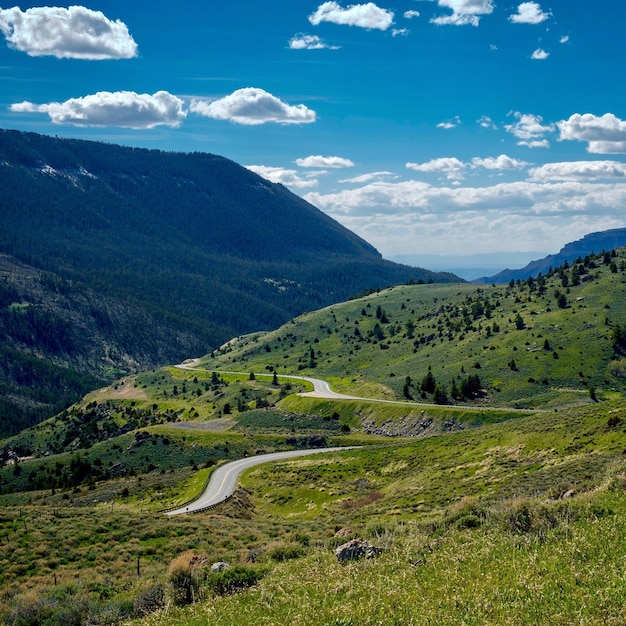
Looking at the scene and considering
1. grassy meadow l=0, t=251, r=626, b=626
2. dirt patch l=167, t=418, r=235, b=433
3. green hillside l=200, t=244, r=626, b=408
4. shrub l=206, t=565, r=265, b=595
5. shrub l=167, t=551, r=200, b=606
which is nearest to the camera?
grassy meadow l=0, t=251, r=626, b=626

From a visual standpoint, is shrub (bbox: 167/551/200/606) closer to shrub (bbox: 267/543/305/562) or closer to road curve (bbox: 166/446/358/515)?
shrub (bbox: 267/543/305/562)

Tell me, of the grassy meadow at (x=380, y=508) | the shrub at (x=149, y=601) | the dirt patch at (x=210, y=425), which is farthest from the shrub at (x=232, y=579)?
the dirt patch at (x=210, y=425)

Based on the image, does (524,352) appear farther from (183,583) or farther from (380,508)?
(183,583)

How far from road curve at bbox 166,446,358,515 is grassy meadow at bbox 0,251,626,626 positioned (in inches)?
82.0

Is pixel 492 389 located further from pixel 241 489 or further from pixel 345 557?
pixel 345 557


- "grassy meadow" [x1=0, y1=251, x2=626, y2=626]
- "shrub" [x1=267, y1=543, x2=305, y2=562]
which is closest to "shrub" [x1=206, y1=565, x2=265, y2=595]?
"grassy meadow" [x1=0, y1=251, x2=626, y2=626]

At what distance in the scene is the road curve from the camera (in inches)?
2453

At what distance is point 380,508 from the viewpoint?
48250 mm

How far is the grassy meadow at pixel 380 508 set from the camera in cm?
1673

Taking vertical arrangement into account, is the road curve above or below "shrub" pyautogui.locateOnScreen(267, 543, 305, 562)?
below

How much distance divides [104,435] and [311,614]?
17038 centimetres

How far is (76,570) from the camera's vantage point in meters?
33.9

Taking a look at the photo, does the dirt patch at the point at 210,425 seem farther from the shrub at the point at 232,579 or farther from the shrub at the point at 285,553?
the shrub at the point at 232,579

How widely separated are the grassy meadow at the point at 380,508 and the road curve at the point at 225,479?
2.08 metres
